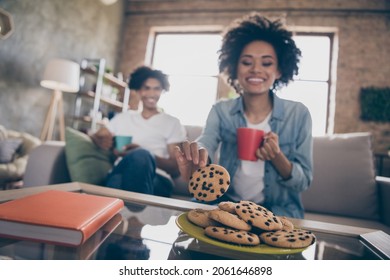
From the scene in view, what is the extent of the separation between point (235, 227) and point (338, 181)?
1.07 metres

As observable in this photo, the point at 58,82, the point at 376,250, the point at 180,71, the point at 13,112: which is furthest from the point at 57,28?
the point at 376,250

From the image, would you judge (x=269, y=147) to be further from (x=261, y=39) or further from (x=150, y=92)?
(x=150, y=92)

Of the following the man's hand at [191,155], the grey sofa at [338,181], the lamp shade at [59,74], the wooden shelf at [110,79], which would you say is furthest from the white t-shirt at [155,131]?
the wooden shelf at [110,79]

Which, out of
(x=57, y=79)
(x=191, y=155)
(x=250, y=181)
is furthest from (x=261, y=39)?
(x=57, y=79)

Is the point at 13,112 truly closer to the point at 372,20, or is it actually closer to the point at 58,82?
the point at 58,82

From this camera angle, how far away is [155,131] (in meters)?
1.41

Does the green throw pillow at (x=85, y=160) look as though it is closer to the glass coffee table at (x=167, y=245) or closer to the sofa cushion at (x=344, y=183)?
the glass coffee table at (x=167, y=245)

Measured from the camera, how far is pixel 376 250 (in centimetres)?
48

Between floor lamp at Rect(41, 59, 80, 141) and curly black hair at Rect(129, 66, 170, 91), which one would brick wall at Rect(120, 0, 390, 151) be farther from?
curly black hair at Rect(129, 66, 170, 91)

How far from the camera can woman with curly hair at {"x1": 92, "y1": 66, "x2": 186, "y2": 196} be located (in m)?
1.00

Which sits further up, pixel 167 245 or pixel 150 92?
pixel 150 92

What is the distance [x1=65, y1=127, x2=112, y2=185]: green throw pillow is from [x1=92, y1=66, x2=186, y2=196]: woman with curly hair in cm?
5

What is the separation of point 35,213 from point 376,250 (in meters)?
0.57
